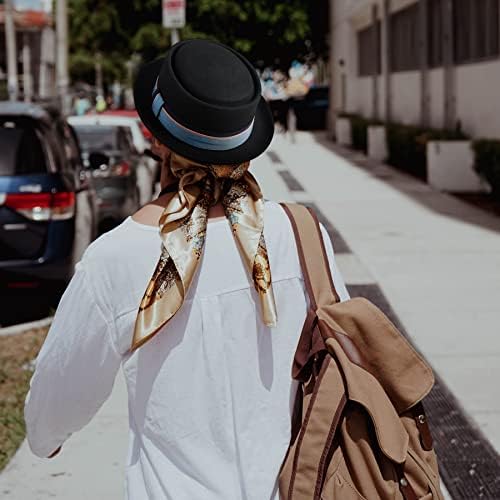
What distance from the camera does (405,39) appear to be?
87.9ft

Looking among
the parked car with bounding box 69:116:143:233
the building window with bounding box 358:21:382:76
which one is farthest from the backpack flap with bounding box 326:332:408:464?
the building window with bounding box 358:21:382:76

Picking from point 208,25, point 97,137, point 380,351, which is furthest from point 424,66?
point 380,351

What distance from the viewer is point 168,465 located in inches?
94.6

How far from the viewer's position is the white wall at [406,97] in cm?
2477

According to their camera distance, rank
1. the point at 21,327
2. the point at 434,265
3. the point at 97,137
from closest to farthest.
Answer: the point at 21,327 → the point at 434,265 → the point at 97,137

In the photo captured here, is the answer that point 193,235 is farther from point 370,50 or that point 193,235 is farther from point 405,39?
point 370,50

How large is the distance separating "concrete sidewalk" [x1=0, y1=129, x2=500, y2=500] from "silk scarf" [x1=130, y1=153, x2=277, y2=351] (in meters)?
2.74

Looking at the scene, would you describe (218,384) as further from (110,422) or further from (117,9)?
(117,9)

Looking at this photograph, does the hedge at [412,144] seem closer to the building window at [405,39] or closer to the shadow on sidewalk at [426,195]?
the shadow on sidewalk at [426,195]

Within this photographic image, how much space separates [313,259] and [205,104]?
38 centimetres

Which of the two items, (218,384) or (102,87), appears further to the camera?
(102,87)

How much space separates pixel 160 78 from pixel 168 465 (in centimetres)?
76

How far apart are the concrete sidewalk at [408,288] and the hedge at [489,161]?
51 centimetres

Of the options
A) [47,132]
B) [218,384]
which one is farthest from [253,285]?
[47,132]
